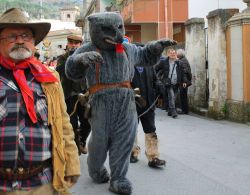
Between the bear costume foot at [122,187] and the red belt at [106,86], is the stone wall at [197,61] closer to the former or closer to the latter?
the bear costume foot at [122,187]

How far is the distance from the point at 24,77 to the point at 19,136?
364 mm

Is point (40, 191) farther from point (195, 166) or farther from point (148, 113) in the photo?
point (195, 166)

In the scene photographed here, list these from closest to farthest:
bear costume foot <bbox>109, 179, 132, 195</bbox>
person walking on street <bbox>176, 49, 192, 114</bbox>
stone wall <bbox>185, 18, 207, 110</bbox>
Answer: bear costume foot <bbox>109, 179, 132, 195</bbox> < person walking on street <bbox>176, 49, 192, 114</bbox> < stone wall <bbox>185, 18, 207, 110</bbox>

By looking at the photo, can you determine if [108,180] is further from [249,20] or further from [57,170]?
[249,20]

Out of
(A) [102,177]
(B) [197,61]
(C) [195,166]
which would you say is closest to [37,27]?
(A) [102,177]

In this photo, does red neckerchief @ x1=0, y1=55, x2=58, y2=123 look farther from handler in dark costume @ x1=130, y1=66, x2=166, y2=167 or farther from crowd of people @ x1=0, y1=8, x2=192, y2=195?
handler in dark costume @ x1=130, y1=66, x2=166, y2=167

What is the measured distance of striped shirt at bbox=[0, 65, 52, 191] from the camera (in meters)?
3.02

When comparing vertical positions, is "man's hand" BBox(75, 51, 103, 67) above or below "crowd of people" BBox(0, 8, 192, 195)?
above

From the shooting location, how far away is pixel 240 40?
1086 cm

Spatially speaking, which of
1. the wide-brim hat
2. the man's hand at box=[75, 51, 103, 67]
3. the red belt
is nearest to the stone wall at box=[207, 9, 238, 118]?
the red belt

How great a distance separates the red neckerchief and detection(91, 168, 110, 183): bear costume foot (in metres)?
2.79

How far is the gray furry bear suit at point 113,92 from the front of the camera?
523 centimetres

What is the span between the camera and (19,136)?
3035mm

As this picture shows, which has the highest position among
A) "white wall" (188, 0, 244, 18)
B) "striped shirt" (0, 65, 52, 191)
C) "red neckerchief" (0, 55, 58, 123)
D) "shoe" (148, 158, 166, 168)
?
"white wall" (188, 0, 244, 18)
